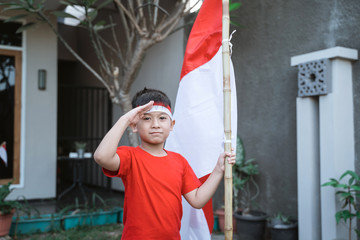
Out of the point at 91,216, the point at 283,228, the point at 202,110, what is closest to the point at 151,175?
the point at 202,110

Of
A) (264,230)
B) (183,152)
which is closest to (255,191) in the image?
(264,230)

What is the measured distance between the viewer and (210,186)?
1844mm

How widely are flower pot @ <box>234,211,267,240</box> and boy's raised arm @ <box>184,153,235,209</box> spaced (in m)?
2.52

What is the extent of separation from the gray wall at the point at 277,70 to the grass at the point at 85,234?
1.91 meters

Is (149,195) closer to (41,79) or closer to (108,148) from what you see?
(108,148)

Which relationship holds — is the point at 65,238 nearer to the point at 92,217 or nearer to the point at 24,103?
the point at 92,217

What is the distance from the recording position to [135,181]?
176 centimetres

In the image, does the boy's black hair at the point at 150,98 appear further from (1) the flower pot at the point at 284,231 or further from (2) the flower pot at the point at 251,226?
(2) the flower pot at the point at 251,226

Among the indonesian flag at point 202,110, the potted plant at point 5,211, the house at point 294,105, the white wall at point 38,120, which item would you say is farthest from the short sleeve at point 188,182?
the white wall at point 38,120

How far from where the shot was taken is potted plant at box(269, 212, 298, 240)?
3.93 metres

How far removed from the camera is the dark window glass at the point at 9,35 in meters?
6.18

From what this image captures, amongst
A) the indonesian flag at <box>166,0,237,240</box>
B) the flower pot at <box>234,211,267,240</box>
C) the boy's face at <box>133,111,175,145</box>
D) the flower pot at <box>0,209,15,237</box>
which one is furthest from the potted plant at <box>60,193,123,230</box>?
the boy's face at <box>133,111,175,145</box>

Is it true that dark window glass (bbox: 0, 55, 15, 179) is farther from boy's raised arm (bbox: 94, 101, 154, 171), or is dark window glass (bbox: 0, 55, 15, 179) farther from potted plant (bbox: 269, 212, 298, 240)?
boy's raised arm (bbox: 94, 101, 154, 171)

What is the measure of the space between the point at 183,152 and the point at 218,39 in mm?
740
